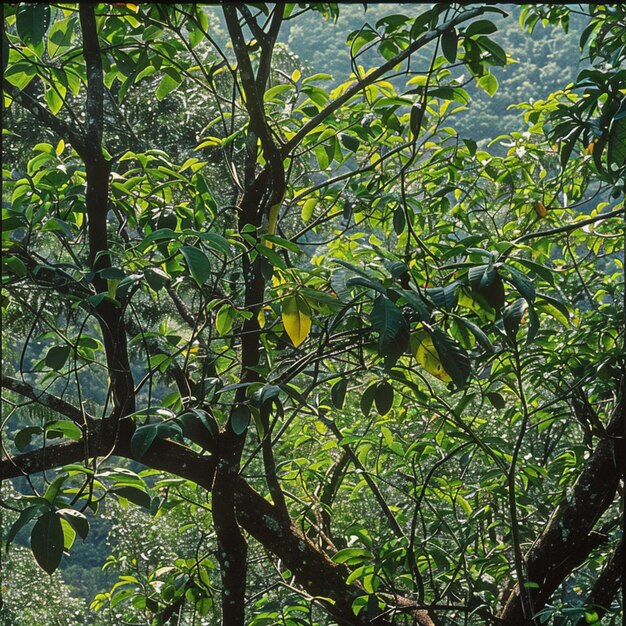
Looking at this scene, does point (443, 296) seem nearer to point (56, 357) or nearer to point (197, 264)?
point (197, 264)

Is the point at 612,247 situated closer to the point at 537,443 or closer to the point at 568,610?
the point at 568,610

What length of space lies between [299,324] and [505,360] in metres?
0.57

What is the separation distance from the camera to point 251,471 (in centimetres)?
370

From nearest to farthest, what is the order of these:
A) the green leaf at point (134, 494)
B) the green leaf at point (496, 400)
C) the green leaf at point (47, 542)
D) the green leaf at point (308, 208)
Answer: the green leaf at point (47, 542), the green leaf at point (134, 494), the green leaf at point (496, 400), the green leaf at point (308, 208)

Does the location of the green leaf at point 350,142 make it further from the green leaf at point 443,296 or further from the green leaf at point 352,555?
the green leaf at point 352,555

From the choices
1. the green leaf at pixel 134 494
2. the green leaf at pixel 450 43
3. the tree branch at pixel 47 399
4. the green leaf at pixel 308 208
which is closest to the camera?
the green leaf at pixel 134 494

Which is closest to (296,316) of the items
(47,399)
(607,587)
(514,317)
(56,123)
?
(514,317)

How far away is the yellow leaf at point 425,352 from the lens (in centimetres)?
94

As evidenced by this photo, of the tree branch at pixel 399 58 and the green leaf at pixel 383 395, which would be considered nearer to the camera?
the tree branch at pixel 399 58

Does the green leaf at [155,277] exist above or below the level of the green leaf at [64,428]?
above

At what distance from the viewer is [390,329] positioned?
0.75 meters

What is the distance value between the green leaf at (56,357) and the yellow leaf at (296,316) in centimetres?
34

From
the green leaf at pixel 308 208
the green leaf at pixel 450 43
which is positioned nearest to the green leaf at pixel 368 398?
the green leaf at pixel 450 43

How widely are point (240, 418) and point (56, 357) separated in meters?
0.29
